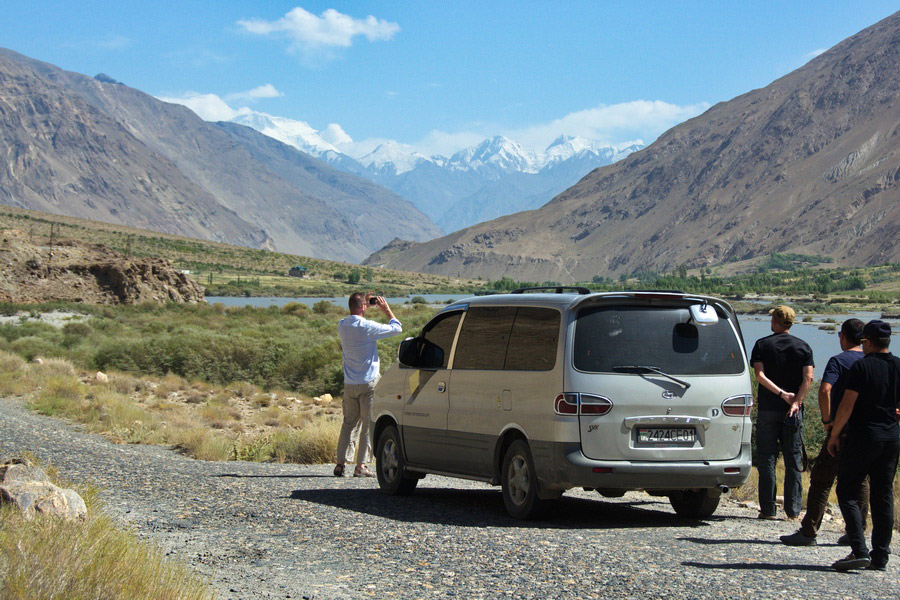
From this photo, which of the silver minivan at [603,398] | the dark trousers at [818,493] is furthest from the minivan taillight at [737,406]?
the dark trousers at [818,493]

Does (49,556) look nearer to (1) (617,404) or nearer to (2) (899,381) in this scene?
(1) (617,404)

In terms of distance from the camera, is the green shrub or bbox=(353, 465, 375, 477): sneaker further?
the green shrub

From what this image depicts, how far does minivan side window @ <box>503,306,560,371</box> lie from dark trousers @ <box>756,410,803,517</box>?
8.96ft

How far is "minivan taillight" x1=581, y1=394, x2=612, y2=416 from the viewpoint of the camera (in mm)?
8117

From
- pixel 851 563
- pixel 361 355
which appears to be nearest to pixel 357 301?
pixel 361 355

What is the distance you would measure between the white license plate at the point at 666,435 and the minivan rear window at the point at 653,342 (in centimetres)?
51

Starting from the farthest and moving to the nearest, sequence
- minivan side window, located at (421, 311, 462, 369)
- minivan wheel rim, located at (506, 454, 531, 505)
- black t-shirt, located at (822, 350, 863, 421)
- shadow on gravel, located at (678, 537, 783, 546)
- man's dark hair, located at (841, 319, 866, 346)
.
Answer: minivan side window, located at (421, 311, 462, 369) → minivan wheel rim, located at (506, 454, 531, 505) → man's dark hair, located at (841, 319, 866, 346) → shadow on gravel, located at (678, 537, 783, 546) → black t-shirt, located at (822, 350, 863, 421)

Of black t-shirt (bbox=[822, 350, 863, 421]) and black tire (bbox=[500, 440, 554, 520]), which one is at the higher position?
black t-shirt (bbox=[822, 350, 863, 421])

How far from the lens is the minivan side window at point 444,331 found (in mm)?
9914

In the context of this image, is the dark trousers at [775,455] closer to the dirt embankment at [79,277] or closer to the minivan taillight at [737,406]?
the minivan taillight at [737,406]

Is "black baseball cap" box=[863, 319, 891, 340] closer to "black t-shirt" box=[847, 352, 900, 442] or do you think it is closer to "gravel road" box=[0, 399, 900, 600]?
"black t-shirt" box=[847, 352, 900, 442]

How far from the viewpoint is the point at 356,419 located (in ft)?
38.4

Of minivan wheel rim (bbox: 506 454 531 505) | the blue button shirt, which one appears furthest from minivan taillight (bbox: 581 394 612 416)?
the blue button shirt

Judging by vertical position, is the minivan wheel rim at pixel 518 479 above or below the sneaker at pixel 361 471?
above
